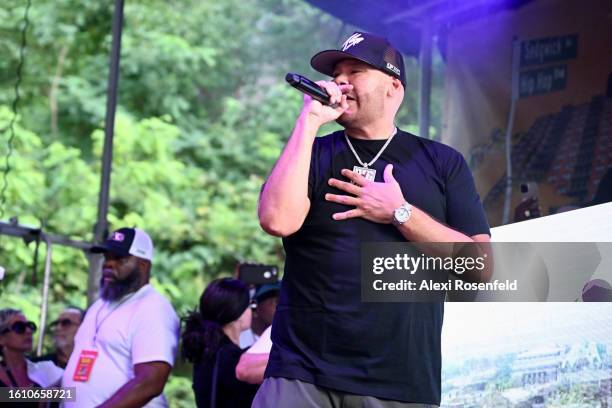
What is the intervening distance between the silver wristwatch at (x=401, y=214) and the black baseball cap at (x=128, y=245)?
2.78m

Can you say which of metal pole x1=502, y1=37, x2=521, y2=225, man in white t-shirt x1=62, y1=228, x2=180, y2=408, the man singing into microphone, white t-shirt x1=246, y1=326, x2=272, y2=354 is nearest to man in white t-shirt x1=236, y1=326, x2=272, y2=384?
white t-shirt x1=246, y1=326, x2=272, y2=354

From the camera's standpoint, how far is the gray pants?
106 inches

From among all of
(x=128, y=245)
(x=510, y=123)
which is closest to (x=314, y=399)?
(x=128, y=245)

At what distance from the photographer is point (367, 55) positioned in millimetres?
2895

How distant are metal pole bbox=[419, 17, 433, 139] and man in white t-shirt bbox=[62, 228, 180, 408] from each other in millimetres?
2550

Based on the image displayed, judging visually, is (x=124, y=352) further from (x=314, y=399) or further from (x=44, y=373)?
(x=314, y=399)

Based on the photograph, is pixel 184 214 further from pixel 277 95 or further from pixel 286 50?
pixel 286 50

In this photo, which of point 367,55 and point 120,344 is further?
point 120,344

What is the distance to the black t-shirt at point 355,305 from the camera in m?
2.70

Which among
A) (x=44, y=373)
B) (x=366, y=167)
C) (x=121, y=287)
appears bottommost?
(x=44, y=373)

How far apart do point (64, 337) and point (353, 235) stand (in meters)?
5.08

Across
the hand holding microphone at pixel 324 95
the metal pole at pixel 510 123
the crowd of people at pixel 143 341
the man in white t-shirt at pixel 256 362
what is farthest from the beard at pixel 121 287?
the hand holding microphone at pixel 324 95

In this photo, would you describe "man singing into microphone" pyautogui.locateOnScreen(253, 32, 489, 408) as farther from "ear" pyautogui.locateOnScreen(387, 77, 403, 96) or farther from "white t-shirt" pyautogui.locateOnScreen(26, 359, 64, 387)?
"white t-shirt" pyautogui.locateOnScreen(26, 359, 64, 387)

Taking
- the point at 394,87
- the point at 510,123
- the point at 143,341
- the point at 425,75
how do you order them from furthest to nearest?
the point at 425,75 → the point at 510,123 → the point at 143,341 → the point at 394,87
